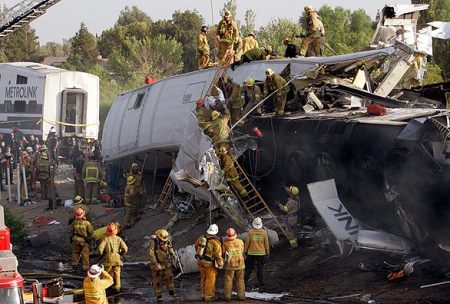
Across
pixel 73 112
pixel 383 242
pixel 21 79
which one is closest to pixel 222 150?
pixel 383 242

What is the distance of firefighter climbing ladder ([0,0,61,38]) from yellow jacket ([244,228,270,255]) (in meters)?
22.8

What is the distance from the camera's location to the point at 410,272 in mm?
14383

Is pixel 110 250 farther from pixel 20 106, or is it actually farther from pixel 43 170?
pixel 20 106

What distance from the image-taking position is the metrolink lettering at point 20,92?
1302 inches

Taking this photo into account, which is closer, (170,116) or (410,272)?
(410,272)

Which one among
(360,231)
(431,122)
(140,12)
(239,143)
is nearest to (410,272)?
(360,231)

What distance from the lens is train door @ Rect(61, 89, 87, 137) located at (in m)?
33.1

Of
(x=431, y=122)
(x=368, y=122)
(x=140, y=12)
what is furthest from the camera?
(x=140, y=12)

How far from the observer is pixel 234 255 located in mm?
14641

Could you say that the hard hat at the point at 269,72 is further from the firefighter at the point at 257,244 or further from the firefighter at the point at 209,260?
the firefighter at the point at 209,260

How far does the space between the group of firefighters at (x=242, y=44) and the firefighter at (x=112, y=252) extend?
6.81 metres

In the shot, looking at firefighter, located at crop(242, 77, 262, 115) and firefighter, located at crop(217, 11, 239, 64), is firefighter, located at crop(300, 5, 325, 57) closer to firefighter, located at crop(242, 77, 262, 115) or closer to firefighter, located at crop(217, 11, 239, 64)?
firefighter, located at crop(217, 11, 239, 64)

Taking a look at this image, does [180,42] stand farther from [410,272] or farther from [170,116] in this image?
[410,272]

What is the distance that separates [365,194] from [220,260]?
3322 millimetres
